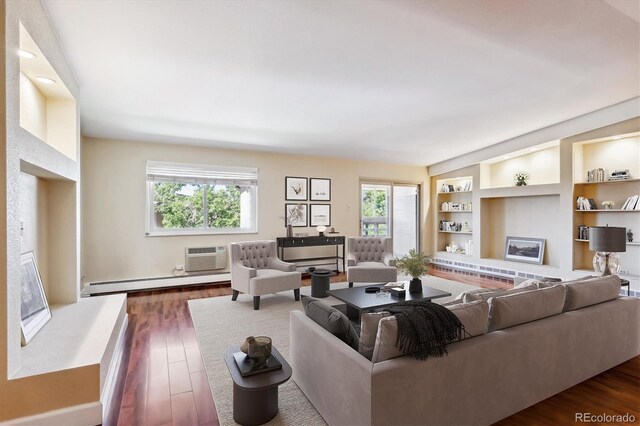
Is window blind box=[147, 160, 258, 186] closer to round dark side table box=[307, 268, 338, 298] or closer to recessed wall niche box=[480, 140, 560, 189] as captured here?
round dark side table box=[307, 268, 338, 298]

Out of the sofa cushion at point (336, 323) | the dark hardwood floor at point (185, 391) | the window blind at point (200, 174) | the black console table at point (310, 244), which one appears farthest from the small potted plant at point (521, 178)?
the sofa cushion at point (336, 323)

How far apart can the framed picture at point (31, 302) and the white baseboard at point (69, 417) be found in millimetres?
575

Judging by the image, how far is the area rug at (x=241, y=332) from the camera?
2.05m

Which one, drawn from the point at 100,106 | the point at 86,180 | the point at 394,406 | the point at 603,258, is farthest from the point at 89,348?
the point at 603,258

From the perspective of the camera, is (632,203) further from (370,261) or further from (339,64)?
(339,64)

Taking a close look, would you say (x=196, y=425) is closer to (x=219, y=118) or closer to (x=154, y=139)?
(x=219, y=118)

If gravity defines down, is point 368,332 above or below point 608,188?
below

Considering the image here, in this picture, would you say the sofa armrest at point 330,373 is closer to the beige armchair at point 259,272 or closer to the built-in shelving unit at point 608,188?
the beige armchair at point 259,272

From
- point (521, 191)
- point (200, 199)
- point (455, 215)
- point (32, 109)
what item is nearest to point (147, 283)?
point (200, 199)

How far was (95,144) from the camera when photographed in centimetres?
498

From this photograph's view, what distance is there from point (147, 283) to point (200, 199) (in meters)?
1.68

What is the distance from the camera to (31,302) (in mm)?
2418

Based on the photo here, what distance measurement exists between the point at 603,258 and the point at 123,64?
5.78 metres

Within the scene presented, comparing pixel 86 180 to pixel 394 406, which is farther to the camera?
pixel 86 180
